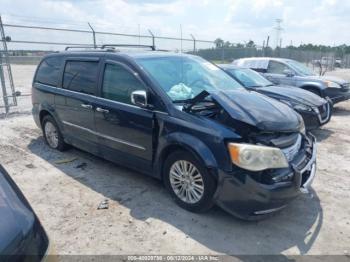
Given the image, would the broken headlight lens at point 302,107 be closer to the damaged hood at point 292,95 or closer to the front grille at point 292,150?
the damaged hood at point 292,95

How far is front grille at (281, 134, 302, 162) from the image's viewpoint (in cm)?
347

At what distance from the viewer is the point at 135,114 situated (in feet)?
13.5

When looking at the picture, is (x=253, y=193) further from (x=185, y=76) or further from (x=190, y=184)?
(x=185, y=76)

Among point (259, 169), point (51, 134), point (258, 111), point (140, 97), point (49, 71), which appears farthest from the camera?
point (51, 134)

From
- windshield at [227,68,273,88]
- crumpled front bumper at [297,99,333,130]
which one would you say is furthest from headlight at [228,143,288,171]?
windshield at [227,68,273,88]

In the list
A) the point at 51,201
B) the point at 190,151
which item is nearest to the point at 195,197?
the point at 190,151

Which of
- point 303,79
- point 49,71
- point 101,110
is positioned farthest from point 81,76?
point 303,79

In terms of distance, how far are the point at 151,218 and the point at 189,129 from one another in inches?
42.5

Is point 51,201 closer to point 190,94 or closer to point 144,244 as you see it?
point 144,244

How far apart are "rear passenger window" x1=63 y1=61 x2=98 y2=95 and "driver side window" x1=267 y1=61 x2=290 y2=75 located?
285 inches

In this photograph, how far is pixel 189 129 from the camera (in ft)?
11.8

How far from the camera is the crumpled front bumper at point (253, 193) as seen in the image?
3.19 m

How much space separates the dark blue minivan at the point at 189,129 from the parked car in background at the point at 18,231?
1952 mm

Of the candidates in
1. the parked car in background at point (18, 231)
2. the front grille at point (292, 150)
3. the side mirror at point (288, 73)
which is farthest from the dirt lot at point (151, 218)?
the side mirror at point (288, 73)
